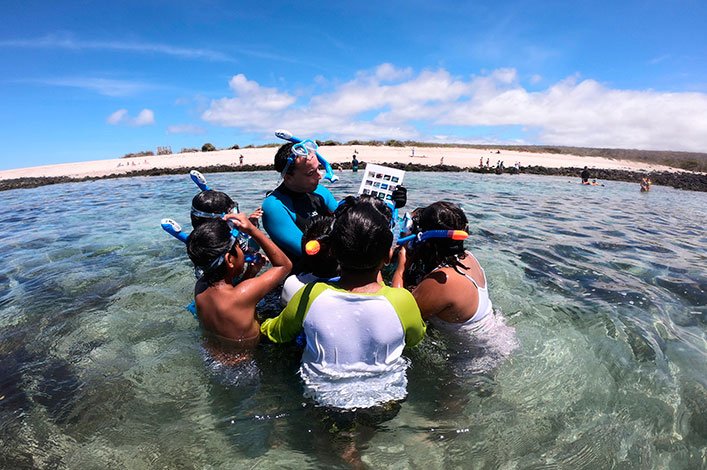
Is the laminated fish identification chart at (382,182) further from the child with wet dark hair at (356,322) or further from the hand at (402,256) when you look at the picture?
the child with wet dark hair at (356,322)

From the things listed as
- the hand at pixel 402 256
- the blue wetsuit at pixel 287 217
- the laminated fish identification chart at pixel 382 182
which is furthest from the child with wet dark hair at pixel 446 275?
the blue wetsuit at pixel 287 217

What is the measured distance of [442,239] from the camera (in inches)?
127

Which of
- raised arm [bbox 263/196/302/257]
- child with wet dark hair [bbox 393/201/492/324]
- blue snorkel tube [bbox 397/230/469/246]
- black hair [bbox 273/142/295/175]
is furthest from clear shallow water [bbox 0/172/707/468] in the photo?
black hair [bbox 273/142/295/175]

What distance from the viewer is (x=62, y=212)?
1422 centimetres

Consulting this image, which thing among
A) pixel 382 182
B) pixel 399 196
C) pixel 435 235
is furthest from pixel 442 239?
pixel 382 182

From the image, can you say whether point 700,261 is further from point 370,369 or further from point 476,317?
point 370,369

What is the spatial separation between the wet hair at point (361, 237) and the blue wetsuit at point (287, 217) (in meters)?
1.56

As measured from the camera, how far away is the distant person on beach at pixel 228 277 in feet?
9.89

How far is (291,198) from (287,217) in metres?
0.27

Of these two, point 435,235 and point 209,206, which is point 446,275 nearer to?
point 435,235

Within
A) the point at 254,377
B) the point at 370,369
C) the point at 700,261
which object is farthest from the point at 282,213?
the point at 700,261

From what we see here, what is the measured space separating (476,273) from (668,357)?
228 cm

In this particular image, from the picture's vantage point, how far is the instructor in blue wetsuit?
3924 mm

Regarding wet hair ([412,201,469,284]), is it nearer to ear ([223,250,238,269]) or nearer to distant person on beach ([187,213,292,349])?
distant person on beach ([187,213,292,349])
